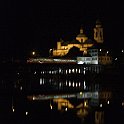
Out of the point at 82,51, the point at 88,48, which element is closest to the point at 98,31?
the point at 82,51

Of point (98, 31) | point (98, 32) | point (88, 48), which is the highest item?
point (98, 31)

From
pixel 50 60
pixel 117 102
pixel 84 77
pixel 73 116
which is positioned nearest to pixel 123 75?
pixel 84 77

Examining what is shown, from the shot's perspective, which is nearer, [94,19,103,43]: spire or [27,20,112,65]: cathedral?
[27,20,112,65]: cathedral

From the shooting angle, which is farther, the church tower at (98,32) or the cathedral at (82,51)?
the church tower at (98,32)

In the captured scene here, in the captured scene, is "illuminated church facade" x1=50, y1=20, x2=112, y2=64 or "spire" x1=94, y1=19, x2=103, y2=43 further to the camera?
"spire" x1=94, y1=19, x2=103, y2=43

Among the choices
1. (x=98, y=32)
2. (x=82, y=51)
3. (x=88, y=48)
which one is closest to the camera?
(x=88, y=48)

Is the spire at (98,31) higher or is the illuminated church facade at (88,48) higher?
the spire at (98,31)

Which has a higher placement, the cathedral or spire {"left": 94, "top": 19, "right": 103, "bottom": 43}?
spire {"left": 94, "top": 19, "right": 103, "bottom": 43}

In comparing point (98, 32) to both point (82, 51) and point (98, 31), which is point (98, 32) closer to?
point (98, 31)

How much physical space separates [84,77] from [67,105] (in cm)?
3345

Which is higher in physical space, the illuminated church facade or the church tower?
the church tower

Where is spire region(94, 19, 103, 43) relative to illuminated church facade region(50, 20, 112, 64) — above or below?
above

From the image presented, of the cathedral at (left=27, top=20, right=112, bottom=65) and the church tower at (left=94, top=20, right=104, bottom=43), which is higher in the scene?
the church tower at (left=94, top=20, right=104, bottom=43)

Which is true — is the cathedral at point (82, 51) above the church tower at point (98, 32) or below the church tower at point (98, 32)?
below
